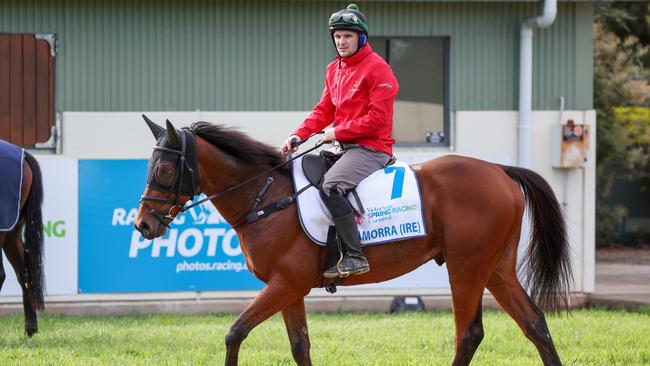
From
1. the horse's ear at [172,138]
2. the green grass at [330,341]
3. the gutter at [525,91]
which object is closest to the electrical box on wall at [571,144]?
the gutter at [525,91]

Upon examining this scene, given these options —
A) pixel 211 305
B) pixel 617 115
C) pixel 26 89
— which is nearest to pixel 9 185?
pixel 26 89

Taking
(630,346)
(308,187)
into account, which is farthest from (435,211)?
(630,346)

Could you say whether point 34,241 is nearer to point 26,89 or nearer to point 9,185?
point 9,185

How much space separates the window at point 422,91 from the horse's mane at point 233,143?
567 cm

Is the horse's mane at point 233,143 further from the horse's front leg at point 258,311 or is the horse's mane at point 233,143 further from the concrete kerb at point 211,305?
the concrete kerb at point 211,305

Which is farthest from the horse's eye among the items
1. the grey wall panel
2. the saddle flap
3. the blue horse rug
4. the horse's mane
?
the grey wall panel

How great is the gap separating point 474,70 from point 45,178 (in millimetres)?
5198

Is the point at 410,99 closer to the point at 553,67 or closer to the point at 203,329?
the point at 553,67

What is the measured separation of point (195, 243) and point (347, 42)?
5659mm

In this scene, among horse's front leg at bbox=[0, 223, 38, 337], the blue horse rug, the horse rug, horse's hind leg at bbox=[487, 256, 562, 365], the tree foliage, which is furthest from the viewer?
the tree foliage

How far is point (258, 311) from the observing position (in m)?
7.14

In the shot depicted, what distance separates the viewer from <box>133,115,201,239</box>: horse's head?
7074 millimetres

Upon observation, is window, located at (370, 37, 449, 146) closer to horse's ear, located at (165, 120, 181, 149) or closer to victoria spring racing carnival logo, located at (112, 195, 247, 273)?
victoria spring racing carnival logo, located at (112, 195, 247, 273)

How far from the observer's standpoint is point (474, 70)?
13.1 metres
